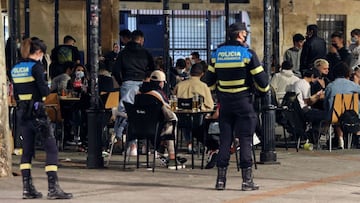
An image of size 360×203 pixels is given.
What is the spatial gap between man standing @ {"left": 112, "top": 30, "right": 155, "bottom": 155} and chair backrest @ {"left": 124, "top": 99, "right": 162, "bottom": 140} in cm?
155

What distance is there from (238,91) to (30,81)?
245 cm

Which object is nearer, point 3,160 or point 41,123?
point 41,123

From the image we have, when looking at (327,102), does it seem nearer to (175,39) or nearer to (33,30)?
(175,39)

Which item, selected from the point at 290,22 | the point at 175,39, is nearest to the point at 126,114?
the point at 175,39

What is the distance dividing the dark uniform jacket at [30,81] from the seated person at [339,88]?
678 cm

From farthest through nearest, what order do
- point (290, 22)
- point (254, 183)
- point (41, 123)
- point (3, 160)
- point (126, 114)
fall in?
point (290, 22)
point (126, 114)
point (3, 160)
point (254, 183)
point (41, 123)

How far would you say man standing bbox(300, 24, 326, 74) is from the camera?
62.1ft

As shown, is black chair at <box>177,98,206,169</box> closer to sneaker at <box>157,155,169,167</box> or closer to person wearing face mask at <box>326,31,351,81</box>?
sneaker at <box>157,155,169,167</box>

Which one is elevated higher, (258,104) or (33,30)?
(33,30)

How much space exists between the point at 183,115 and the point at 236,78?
2724 mm

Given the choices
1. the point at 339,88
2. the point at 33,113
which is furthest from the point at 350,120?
the point at 33,113

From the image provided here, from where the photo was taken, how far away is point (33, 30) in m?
26.6

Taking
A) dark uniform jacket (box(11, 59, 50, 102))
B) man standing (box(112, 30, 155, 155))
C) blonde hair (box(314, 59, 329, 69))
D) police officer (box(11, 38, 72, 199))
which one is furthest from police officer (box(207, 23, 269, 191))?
blonde hair (box(314, 59, 329, 69))

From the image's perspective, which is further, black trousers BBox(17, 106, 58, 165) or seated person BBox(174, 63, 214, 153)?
seated person BBox(174, 63, 214, 153)
